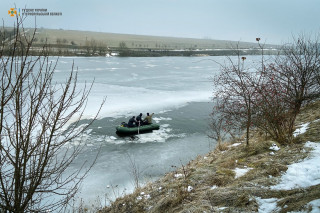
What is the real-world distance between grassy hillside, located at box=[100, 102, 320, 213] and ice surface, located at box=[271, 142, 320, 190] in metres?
0.08

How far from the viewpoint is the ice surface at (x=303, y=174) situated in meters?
3.27

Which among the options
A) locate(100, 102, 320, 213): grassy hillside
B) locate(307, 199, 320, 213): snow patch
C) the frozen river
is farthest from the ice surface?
the frozen river

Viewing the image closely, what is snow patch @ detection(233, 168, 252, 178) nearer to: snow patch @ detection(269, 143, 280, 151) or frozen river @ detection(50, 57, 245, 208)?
snow patch @ detection(269, 143, 280, 151)

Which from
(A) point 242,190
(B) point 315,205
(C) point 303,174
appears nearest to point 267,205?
(A) point 242,190

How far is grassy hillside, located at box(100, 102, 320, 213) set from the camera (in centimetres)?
304

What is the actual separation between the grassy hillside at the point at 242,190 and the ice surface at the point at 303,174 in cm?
8

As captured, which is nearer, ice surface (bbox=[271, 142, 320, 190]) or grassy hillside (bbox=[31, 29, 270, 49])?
ice surface (bbox=[271, 142, 320, 190])

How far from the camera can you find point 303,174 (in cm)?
350

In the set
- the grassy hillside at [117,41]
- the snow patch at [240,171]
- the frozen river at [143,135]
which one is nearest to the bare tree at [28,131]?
the frozen river at [143,135]

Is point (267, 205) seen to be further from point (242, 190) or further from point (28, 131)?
point (28, 131)

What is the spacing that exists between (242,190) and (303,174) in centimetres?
89

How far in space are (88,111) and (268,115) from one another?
1210cm

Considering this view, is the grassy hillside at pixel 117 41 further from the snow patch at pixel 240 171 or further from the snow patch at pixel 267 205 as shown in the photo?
the snow patch at pixel 267 205

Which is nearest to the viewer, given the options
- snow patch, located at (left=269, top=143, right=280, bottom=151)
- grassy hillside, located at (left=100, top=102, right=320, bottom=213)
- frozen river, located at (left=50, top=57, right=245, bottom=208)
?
grassy hillside, located at (left=100, top=102, right=320, bottom=213)
